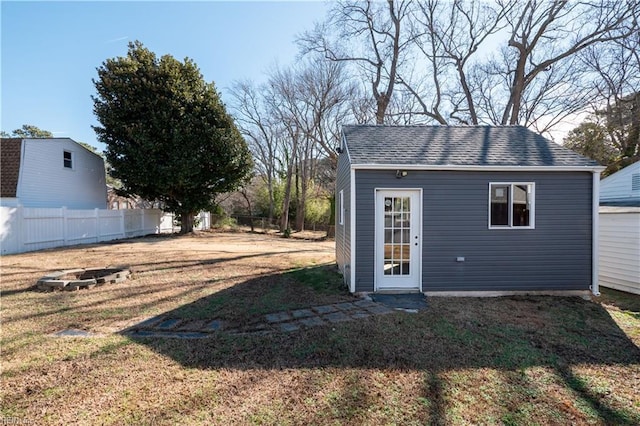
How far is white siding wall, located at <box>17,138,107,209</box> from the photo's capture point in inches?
523

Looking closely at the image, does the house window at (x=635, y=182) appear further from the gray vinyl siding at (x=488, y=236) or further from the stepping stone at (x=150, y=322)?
the stepping stone at (x=150, y=322)

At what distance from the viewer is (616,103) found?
1598 cm

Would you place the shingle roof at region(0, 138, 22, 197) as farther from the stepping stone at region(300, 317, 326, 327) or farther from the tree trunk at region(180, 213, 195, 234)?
the stepping stone at region(300, 317, 326, 327)

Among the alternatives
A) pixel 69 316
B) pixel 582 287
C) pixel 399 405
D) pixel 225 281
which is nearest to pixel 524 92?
pixel 582 287

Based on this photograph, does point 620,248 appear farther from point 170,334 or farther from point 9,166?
point 9,166

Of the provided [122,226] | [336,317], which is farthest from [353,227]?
[122,226]

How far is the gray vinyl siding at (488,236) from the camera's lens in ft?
20.4

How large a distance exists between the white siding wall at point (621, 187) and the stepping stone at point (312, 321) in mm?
10667

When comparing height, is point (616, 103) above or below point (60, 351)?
above

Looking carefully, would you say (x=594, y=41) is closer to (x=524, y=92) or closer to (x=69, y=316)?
(x=524, y=92)

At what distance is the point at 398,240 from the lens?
20.9 ft

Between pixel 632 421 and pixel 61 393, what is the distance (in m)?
4.92

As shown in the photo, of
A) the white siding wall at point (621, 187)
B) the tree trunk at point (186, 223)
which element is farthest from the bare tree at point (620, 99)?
the tree trunk at point (186, 223)

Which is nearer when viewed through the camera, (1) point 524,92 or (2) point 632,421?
(2) point 632,421
